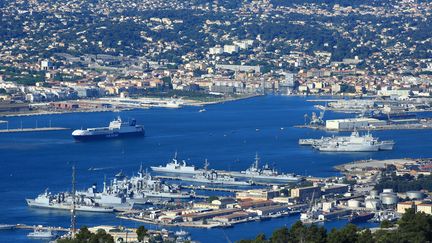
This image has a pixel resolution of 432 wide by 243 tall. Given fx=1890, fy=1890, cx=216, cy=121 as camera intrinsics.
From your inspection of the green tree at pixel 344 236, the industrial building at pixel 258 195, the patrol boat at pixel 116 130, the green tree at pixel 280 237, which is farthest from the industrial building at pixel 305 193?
the patrol boat at pixel 116 130

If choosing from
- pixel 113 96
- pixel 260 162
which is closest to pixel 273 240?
pixel 260 162

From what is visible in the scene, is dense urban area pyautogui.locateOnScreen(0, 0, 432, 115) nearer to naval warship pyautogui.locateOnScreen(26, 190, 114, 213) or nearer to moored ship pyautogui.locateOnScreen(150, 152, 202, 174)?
moored ship pyautogui.locateOnScreen(150, 152, 202, 174)

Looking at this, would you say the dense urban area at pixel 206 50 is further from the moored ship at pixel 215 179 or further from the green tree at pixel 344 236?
the green tree at pixel 344 236

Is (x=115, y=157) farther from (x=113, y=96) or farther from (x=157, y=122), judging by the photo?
(x=113, y=96)

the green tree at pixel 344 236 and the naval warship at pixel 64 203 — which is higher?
the green tree at pixel 344 236

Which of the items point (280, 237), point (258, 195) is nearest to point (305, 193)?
point (258, 195)

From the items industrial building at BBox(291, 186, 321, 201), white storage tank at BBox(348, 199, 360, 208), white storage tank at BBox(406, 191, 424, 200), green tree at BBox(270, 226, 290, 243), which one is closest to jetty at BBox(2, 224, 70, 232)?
industrial building at BBox(291, 186, 321, 201)
